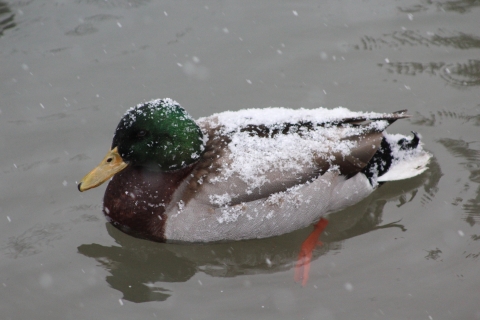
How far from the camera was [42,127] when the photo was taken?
6.49 meters

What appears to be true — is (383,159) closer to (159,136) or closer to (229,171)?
(229,171)

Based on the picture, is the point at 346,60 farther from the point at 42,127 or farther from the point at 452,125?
the point at 42,127

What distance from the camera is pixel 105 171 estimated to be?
504 centimetres

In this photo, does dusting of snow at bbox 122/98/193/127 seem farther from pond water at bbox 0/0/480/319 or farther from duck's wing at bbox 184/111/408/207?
pond water at bbox 0/0/480/319

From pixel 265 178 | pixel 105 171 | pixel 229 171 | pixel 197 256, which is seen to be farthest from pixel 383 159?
pixel 105 171

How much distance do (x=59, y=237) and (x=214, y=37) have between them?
3.26 m

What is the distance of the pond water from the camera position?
4.91m

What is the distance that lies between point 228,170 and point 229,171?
0.4 inches

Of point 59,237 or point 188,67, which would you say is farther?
point 188,67

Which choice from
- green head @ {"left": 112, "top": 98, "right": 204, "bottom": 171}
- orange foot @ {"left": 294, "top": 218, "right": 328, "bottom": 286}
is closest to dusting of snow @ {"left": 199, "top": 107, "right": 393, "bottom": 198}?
green head @ {"left": 112, "top": 98, "right": 204, "bottom": 171}

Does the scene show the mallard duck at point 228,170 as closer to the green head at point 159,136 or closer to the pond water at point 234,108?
the green head at point 159,136

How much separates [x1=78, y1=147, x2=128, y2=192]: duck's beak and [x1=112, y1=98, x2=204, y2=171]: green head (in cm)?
5

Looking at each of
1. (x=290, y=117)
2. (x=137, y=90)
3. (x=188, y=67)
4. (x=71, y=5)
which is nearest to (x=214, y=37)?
(x=188, y=67)

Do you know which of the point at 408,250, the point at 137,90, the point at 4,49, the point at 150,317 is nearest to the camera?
the point at 150,317
